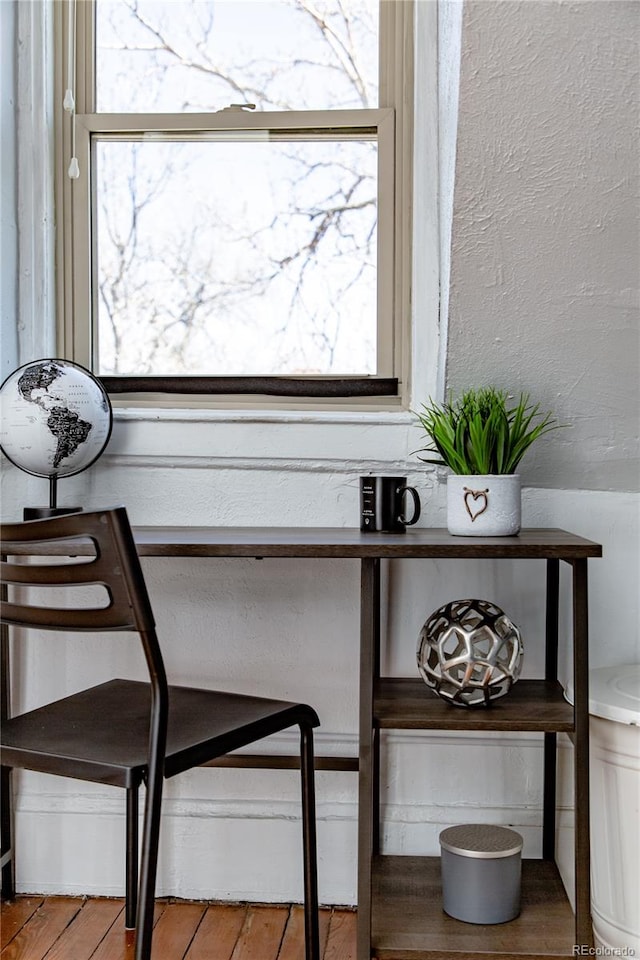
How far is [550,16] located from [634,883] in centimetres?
139

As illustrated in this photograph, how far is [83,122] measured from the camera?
6.57 feet

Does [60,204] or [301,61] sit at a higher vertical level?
[301,61]

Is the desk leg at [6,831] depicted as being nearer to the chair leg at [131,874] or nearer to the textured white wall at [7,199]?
the chair leg at [131,874]

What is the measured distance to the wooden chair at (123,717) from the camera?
125cm

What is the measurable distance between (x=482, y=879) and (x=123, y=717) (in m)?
0.67

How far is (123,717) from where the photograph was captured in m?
1.49

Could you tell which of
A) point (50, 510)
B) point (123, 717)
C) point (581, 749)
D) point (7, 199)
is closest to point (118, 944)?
point (123, 717)

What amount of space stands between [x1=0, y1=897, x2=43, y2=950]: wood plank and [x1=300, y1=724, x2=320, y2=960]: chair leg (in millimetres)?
603

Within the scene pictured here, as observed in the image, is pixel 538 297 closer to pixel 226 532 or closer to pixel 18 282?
pixel 226 532

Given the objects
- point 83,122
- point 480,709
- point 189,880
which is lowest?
point 189,880

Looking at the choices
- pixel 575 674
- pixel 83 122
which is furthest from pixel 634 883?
pixel 83 122

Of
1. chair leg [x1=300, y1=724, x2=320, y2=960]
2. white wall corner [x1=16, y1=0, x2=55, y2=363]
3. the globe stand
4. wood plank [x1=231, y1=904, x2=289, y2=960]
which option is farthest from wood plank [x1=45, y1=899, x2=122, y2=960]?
white wall corner [x1=16, y1=0, x2=55, y2=363]

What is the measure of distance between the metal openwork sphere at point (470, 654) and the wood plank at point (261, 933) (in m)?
0.61

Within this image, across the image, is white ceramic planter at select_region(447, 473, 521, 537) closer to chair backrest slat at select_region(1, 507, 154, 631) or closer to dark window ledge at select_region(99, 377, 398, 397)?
dark window ledge at select_region(99, 377, 398, 397)
